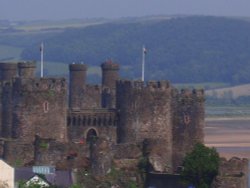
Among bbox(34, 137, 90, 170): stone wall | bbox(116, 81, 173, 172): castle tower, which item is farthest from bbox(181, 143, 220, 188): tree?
bbox(116, 81, 173, 172): castle tower

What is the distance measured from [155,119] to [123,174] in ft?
11.7

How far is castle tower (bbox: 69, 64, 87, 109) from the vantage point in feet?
214

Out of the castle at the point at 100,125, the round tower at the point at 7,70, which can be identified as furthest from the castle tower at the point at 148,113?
the round tower at the point at 7,70

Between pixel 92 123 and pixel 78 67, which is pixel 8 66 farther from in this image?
pixel 92 123

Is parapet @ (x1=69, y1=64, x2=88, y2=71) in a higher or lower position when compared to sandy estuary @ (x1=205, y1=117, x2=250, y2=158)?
higher

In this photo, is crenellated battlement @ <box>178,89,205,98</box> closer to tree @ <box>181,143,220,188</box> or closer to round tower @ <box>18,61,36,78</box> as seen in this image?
tree @ <box>181,143,220,188</box>

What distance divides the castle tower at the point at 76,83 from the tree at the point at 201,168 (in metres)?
11.6

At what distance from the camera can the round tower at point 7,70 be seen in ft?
217

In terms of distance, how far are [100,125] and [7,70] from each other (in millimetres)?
7928

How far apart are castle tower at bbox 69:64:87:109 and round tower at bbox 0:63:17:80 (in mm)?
2235

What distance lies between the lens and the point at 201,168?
52.4m

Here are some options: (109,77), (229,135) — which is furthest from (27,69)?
(229,135)

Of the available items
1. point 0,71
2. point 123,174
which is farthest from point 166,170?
point 0,71

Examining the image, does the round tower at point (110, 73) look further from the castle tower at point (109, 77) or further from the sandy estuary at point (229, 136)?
the sandy estuary at point (229, 136)
